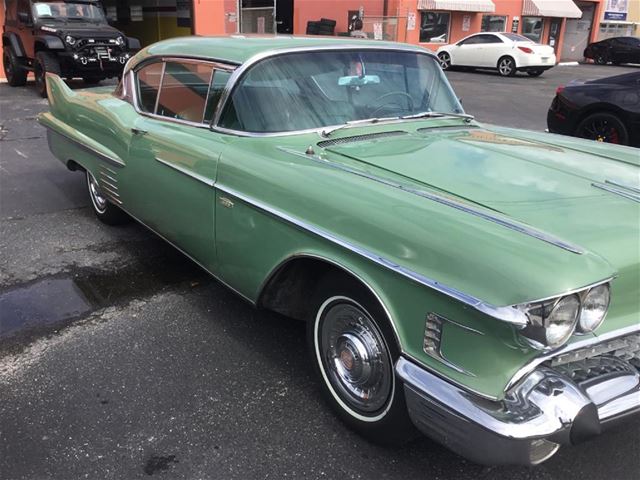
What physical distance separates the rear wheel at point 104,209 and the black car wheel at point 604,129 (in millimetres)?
5872

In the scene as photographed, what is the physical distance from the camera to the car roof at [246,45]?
333 centimetres

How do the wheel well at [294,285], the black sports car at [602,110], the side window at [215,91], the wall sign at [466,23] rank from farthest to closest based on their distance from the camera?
1. the wall sign at [466,23]
2. the black sports car at [602,110]
3. the side window at [215,91]
4. the wheel well at [294,285]

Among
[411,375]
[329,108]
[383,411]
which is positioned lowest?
[383,411]

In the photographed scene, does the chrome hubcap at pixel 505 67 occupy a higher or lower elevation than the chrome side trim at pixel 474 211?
lower

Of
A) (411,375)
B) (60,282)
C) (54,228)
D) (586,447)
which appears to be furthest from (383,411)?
(54,228)

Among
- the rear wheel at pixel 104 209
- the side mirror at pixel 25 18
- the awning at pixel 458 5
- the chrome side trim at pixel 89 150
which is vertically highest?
the awning at pixel 458 5

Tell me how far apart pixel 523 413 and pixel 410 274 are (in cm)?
58

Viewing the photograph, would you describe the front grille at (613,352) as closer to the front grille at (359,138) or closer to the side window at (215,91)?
the front grille at (359,138)

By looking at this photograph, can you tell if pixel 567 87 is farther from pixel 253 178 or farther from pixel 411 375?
pixel 411 375

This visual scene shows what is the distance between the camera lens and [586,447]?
2512mm

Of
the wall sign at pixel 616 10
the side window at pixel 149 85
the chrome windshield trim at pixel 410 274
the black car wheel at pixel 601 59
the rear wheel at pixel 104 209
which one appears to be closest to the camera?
the chrome windshield trim at pixel 410 274

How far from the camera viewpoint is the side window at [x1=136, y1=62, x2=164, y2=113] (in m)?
4.05

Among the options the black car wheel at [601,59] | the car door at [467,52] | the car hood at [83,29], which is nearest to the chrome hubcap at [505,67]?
the car door at [467,52]

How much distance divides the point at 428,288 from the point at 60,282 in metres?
2.98
